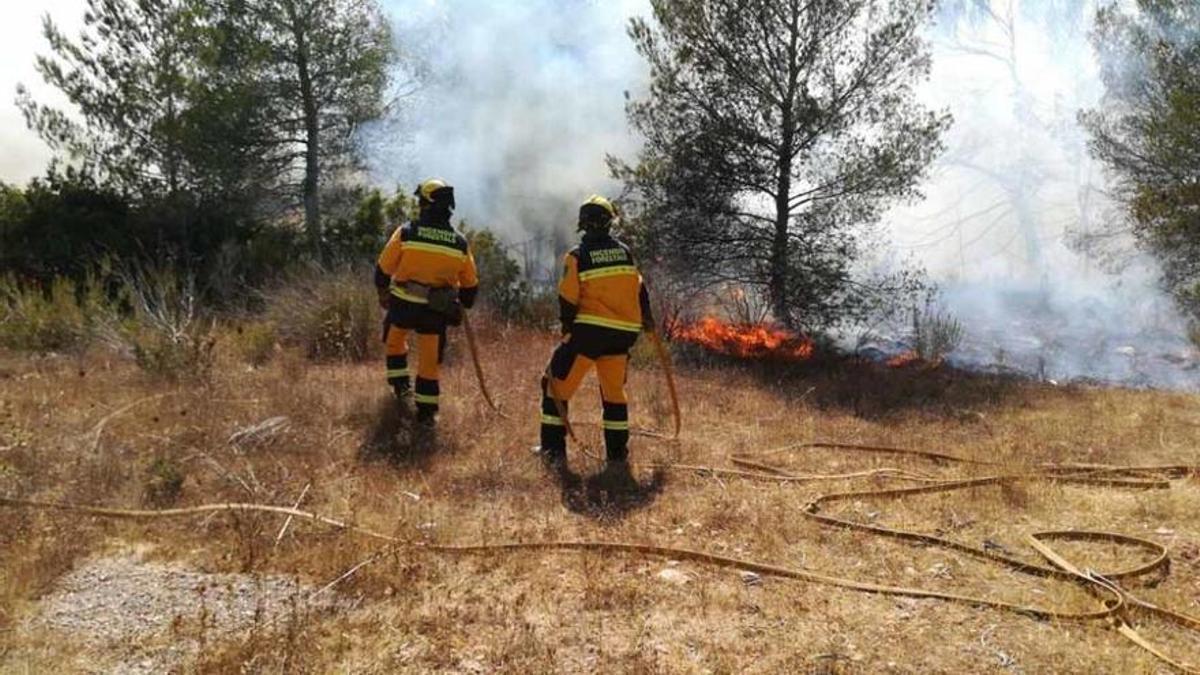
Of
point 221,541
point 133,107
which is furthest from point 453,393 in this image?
point 133,107

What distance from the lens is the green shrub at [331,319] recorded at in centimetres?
913

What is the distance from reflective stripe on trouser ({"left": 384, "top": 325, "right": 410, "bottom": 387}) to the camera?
630cm

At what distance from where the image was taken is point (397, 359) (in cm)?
637

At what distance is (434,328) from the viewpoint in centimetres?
609

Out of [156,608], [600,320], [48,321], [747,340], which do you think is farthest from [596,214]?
[48,321]

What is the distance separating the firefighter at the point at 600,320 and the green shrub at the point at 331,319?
13.9 feet

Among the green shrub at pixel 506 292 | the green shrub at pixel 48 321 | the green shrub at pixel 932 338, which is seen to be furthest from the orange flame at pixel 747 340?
the green shrub at pixel 48 321

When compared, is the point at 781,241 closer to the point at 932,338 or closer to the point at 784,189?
the point at 784,189

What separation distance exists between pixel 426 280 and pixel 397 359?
706 millimetres

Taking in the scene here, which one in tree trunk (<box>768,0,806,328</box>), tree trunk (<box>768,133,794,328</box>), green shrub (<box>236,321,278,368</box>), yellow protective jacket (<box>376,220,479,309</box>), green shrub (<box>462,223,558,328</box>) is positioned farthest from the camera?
green shrub (<box>462,223,558,328</box>)

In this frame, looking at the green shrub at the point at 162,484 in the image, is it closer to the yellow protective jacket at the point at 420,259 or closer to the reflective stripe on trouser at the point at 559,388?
the yellow protective jacket at the point at 420,259

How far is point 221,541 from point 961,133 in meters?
21.0

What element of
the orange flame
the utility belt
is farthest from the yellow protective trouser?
the orange flame

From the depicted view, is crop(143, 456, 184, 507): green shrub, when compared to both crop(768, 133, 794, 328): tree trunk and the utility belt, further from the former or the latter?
crop(768, 133, 794, 328): tree trunk
